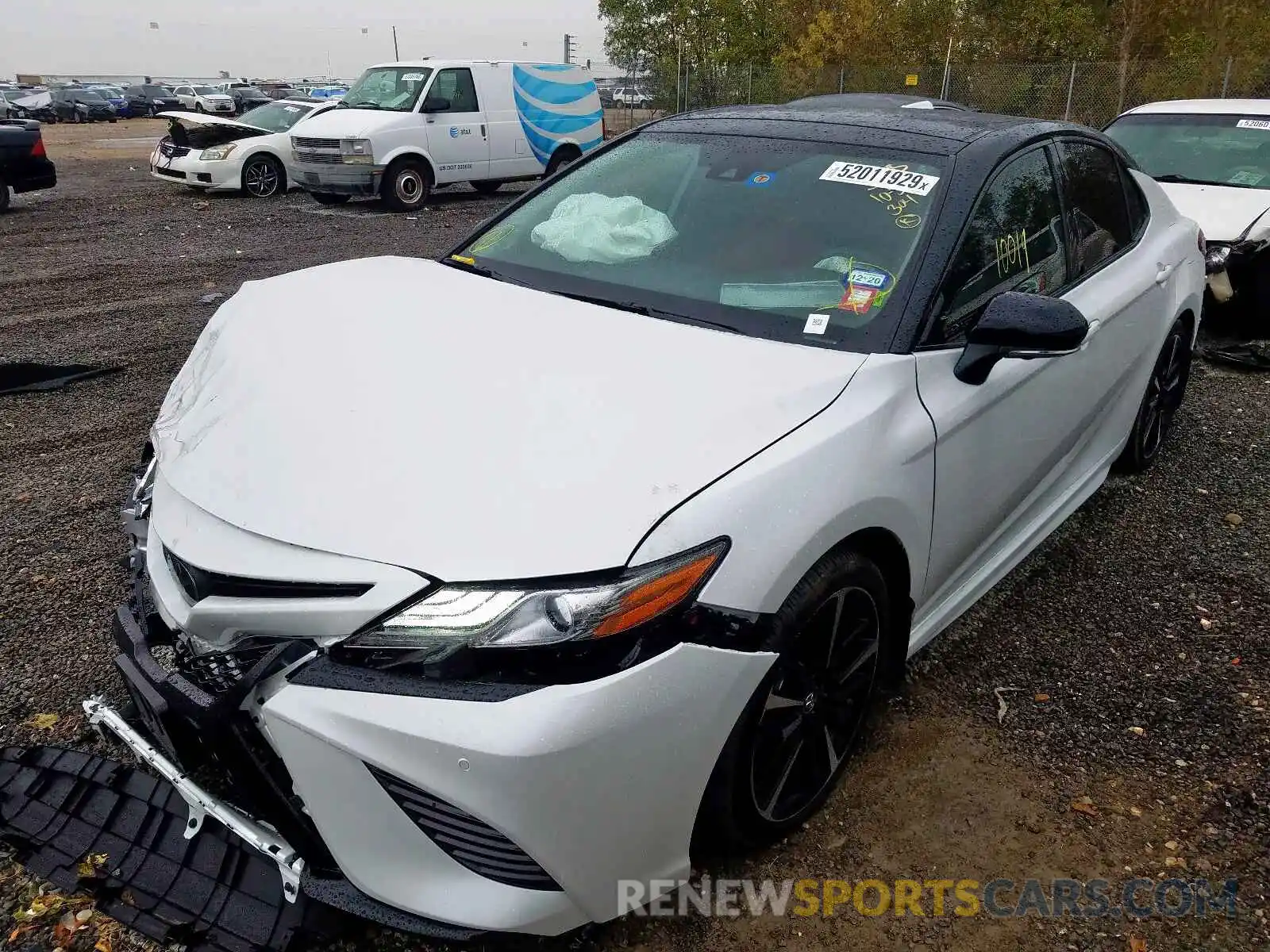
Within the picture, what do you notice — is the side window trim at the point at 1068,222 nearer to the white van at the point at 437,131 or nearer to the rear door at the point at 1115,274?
the rear door at the point at 1115,274

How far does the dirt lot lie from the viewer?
2121 millimetres

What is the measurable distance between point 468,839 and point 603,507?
2.12 feet

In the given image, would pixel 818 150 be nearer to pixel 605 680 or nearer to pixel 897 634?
pixel 897 634

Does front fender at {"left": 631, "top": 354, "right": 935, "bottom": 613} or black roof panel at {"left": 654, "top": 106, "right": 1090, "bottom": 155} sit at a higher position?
black roof panel at {"left": 654, "top": 106, "right": 1090, "bottom": 155}

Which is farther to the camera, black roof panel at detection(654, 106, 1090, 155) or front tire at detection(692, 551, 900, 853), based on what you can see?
black roof panel at detection(654, 106, 1090, 155)

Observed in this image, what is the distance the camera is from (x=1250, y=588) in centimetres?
348

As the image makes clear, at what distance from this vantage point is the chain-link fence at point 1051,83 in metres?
17.4

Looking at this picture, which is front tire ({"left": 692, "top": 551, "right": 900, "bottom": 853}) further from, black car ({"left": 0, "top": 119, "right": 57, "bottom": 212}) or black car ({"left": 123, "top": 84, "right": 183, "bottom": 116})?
black car ({"left": 123, "top": 84, "right": 183, "bottom": 116})

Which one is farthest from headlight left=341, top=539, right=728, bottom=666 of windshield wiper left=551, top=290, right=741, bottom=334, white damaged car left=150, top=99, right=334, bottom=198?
white damaged car left=150, top=99, right=334, bottom=198

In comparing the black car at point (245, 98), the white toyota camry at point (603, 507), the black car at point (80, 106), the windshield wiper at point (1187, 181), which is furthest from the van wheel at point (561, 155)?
the black car at point (80, 106)

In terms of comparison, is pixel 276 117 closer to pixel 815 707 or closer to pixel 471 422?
pixel 471 422

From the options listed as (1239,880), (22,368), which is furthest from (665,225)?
(22,368)

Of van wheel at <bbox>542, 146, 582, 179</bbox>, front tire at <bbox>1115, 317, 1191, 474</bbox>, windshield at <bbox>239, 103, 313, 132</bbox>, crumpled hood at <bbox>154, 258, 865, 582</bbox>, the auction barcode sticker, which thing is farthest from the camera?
van wheel at <bbox>542, 146, 582, 179</bbox>

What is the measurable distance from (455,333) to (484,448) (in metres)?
0.63
